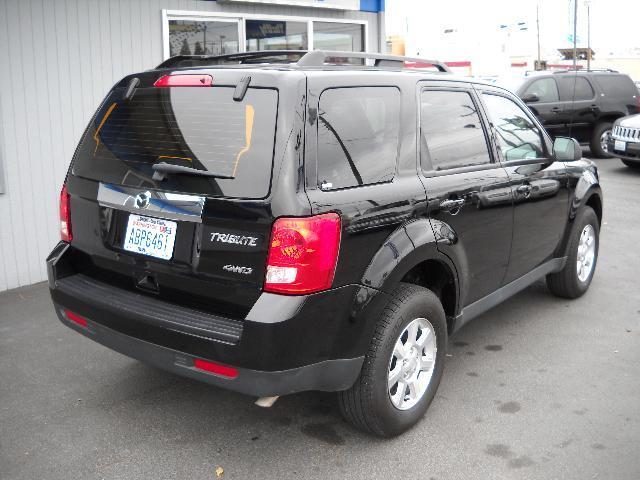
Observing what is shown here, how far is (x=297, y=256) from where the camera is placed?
272 centimetres

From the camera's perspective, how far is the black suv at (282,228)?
109 inches

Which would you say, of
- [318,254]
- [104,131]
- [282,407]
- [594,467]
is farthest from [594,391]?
[104,131]

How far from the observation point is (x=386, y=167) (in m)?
3.22

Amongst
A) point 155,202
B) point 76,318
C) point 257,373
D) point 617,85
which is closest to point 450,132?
point 155,202

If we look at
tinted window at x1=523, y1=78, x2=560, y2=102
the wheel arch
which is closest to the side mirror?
the wheel arch

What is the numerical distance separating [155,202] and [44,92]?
345 cm

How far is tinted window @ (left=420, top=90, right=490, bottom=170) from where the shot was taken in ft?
11.7

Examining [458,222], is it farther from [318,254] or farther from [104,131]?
[104,131]

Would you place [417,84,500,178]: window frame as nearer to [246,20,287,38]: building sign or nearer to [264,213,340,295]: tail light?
[264,213,340,295]: tail light

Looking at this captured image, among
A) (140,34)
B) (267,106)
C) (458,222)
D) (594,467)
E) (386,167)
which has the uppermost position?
(140,34)

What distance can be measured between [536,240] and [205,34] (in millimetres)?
4294

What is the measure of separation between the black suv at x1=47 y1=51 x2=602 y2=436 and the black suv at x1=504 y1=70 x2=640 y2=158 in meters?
10.9

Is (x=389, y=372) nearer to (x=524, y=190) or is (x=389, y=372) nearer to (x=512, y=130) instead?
(x=524, y=190)

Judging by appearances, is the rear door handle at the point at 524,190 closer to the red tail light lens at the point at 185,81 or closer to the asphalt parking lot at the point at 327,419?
the asphalt parking lot at the point at 327,419
